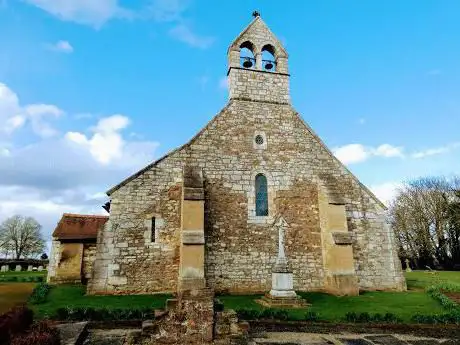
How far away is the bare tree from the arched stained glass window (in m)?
52.2

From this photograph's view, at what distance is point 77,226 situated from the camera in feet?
79.0

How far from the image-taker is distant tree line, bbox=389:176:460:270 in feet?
126

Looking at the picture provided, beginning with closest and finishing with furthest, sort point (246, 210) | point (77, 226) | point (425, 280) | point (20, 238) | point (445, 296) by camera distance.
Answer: point (445, 296) < point (246, 210) < point (425, 280) < point (77, 226) < point (20, 238)

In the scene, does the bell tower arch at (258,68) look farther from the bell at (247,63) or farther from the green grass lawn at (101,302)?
the green grass lawn at (101,302)

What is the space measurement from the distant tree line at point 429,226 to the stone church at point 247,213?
26.2m

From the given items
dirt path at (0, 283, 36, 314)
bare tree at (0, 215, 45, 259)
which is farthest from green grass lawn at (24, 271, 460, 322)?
bare tree at (0, 215, 45, 259)

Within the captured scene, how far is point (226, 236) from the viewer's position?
608 inches

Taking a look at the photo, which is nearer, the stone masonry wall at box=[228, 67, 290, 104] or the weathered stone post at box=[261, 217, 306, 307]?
the weathered stone post at box=[261, 217, 306, 307]

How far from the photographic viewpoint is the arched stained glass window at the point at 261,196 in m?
16.2

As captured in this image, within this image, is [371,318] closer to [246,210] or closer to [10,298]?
[246,210]

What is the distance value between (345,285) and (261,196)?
203 inches

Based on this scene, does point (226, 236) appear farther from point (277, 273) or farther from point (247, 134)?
point (247, 134)

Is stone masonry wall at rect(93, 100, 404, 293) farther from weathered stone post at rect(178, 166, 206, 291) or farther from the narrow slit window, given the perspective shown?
weathered stone post at rect(178, 166, 206, 291)

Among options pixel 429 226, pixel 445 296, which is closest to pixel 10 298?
pixel 445 296
